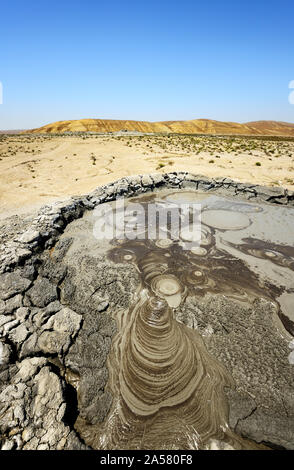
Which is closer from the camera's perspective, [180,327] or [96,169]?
[180,327]

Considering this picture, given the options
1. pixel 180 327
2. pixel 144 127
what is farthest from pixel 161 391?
pixel 144 127

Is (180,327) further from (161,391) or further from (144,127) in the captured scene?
(144,127)

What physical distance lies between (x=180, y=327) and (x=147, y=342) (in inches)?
20.6

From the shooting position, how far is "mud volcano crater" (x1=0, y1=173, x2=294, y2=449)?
86.8 inches

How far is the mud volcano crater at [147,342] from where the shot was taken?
2205mm

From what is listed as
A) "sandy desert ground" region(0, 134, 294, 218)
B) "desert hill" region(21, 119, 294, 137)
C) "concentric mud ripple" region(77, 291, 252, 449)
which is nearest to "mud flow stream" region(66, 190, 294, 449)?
"concentric mud ripple" region(77, 291, 252, 449)

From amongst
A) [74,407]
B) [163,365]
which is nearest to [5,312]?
[74,407]

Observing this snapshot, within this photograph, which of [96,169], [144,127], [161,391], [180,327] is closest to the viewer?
[161,391]

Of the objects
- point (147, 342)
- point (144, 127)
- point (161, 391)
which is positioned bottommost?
point (161, 391)

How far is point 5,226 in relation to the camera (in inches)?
263

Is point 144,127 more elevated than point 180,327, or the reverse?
point 144,127

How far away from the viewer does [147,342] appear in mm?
2982
